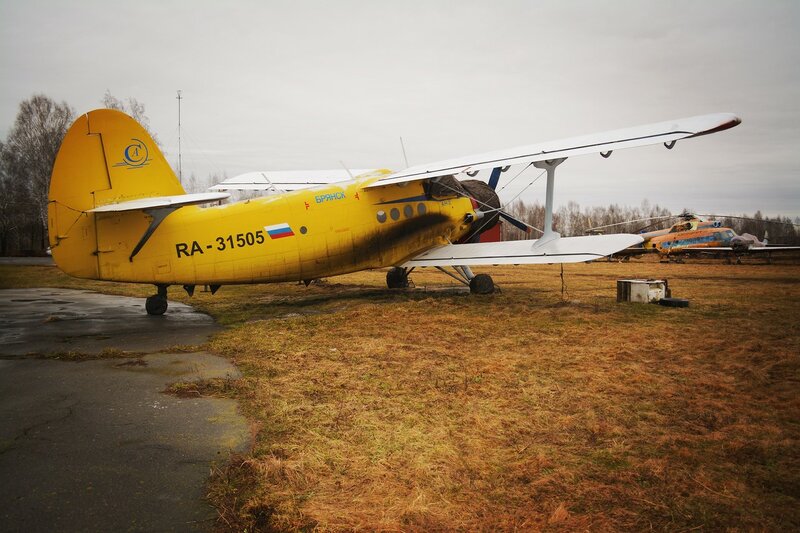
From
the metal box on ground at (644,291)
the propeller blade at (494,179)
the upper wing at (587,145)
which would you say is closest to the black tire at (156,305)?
the upper wing at (587,145)

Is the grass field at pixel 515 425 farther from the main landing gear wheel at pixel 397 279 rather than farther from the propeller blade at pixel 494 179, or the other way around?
the propeller blade at pixel 494 179

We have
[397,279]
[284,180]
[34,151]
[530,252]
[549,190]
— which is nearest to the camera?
[549,190]

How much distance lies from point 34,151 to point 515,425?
4891 centimetres

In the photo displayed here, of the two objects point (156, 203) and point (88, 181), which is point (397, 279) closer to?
point (156, 203)

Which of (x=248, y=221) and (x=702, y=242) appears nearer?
(x=248, y=221)

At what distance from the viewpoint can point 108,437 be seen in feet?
13.4

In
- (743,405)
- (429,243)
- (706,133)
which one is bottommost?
(743,405)

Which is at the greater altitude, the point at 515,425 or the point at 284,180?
the point at 284,180

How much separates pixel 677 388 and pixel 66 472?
5860 millimetres

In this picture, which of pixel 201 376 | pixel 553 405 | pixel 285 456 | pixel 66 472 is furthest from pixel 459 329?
pixel 66 472

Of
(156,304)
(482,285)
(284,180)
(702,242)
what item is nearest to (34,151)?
(284,180)

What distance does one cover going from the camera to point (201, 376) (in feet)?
19.5

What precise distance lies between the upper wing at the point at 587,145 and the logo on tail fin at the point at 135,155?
4.93m

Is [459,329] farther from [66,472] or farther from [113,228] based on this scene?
[113,228]
